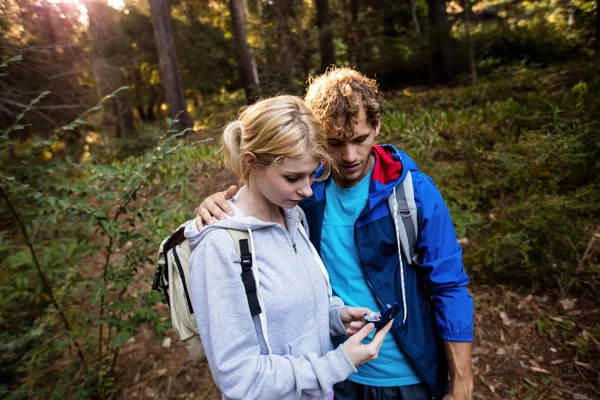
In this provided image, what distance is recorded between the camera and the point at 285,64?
8.92 metres

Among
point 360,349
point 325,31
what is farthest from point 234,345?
point 325,31

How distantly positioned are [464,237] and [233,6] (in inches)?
451

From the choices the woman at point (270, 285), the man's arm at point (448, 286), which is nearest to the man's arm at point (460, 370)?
the man's arm at point (448, 286)

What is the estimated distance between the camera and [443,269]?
156 cm

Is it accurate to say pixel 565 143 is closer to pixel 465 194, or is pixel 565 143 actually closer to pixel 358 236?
pixel 465 194

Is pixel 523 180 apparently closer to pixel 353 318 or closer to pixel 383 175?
pixel 383 175

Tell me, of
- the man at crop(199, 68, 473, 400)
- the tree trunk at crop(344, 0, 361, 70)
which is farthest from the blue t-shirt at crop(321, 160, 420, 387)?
the tree trunk at crop(344, 0, 361, 70)

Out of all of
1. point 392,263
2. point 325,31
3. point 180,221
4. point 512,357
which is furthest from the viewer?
point 325,31

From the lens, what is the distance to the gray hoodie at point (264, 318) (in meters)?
1.18

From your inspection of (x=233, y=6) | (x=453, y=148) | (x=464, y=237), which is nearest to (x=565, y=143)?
(x=464, y=237)

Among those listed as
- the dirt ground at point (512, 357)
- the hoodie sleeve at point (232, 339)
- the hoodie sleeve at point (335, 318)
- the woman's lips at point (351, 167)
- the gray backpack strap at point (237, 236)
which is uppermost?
the woman's lips at point (351, 167)

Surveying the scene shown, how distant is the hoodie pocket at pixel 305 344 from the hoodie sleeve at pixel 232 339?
0.20ft

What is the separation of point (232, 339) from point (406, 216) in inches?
35.4

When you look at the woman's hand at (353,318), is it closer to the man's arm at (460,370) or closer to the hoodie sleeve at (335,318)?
the hoodie sleeve at (335,318)
